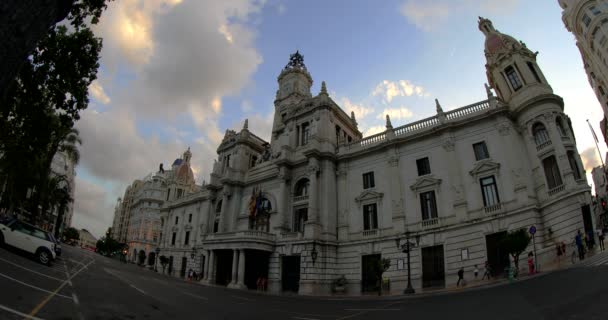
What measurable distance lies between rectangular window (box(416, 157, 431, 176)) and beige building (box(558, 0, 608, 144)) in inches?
1575

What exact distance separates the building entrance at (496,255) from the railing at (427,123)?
1059 cm

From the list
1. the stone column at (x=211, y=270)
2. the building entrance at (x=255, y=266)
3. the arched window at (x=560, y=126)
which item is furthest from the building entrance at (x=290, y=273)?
the arched window at (x=560, y=126)

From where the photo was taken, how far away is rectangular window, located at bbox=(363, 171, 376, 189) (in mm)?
31250

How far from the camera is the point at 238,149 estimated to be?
43.9m

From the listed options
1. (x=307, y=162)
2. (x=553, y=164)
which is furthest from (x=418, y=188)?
(x=307, y=162)

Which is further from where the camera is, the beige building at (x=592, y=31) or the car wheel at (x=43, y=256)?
the beige building at (x=592, y=31)

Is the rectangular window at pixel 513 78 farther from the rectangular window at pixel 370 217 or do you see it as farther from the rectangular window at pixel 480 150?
the rectangular window at pixel 370 217

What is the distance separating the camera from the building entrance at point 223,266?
3406 centimetres

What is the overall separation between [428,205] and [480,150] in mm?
6280

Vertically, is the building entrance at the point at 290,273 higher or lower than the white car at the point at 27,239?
lower

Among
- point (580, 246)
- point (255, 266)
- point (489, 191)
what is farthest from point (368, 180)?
point (580, 246)

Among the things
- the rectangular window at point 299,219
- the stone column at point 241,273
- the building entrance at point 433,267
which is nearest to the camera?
the building entrance at point 433,267

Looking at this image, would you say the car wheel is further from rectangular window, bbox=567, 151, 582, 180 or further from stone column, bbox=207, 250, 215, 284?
rectangular window, bbox=567, 151, 582, 180

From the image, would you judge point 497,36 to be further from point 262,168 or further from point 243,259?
point 243,259
